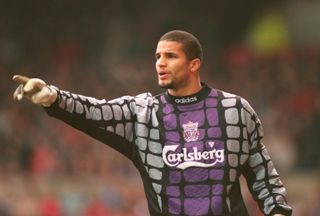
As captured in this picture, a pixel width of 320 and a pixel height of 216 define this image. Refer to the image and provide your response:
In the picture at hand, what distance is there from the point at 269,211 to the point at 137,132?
78cm

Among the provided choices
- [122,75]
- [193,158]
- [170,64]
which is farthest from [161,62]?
[122,75]

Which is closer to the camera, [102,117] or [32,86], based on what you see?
[32,86]

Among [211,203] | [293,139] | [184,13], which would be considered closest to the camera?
[211,203]

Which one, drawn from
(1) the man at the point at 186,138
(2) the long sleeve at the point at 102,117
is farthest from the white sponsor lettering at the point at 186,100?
(2) the long sleeve at the point at 102,117

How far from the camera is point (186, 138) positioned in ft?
15.7

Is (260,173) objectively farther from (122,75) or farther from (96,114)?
(122,75)

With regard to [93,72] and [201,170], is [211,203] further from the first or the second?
[93,72]

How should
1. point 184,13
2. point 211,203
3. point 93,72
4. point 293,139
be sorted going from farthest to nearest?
point 184,13
point 93,72
point 293,139
point 211,203

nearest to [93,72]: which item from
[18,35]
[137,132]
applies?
[18,35]

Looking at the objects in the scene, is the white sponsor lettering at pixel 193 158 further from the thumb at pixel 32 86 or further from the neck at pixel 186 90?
the thumb at pixel 32 86

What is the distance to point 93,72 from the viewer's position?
40.7 ft

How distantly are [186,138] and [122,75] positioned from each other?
7817mm

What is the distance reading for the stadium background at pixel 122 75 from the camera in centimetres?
1012

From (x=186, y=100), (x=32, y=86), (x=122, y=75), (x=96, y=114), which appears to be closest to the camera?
(x=32, y=86)
